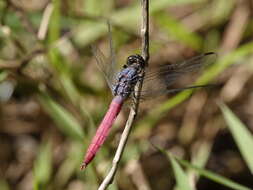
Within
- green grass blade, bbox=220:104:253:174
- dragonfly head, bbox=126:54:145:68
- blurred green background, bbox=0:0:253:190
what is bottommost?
green grass blade, bbox=220:104:253:174

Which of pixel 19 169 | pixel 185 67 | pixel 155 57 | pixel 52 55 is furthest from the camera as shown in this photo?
pixel 155 57

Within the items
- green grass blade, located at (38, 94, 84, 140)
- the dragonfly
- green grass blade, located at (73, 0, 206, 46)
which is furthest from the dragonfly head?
green grass blade, located at (73, 0, 206, 46)

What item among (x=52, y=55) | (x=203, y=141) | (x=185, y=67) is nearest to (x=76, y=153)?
(x=52, y=55)

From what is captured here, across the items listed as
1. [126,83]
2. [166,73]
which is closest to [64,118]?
[126,83]

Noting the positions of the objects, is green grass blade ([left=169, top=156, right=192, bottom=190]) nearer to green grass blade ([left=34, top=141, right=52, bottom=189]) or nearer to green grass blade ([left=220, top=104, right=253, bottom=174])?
green grass blade ([left=220, top=104, right=253, bottom=174])

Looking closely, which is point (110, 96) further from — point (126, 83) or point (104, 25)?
point (126, 83)

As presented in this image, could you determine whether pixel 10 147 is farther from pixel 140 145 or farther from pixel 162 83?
pixel 162 83

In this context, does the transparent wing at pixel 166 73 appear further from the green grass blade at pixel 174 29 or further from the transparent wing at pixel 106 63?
the green grass blade at pixel 174 29

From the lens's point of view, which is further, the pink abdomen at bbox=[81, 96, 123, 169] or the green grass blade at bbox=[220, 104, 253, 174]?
the green grass blade at bbox=[220, 104, 253, 174]
